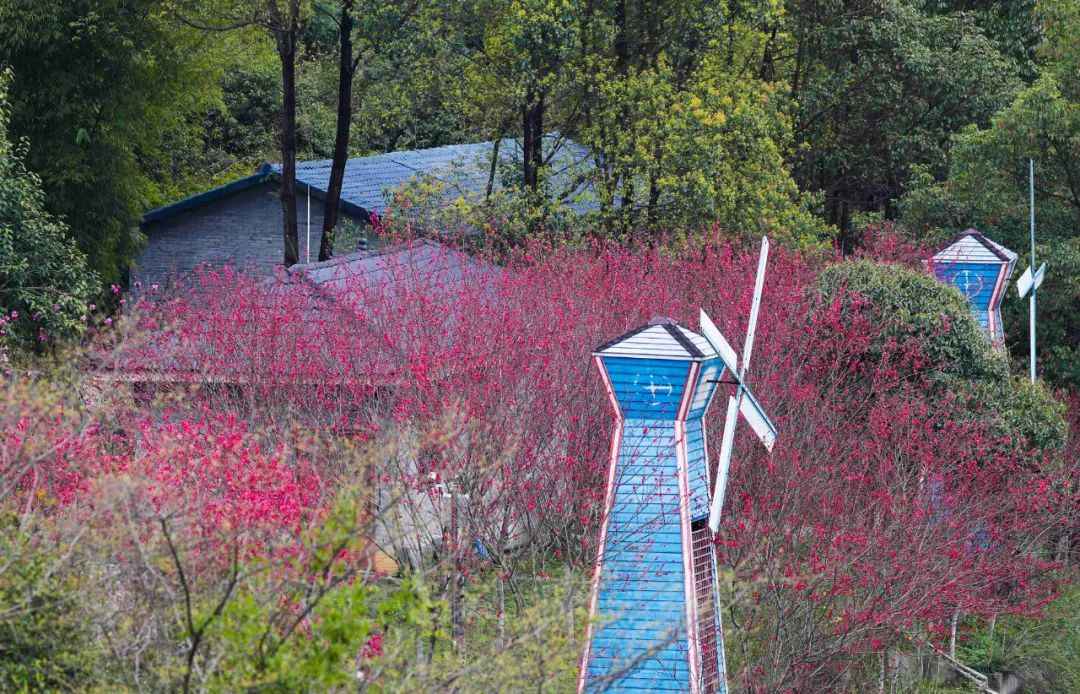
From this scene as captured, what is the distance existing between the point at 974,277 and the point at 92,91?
1296 centimetres

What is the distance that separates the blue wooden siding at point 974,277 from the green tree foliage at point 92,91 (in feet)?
38.5

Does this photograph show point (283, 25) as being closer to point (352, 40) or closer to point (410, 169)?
point (352, 40)

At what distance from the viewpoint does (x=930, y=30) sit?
2422cm

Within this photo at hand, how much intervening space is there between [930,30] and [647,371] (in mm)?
18129

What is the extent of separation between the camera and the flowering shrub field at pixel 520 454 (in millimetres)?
7207

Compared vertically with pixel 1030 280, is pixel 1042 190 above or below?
above

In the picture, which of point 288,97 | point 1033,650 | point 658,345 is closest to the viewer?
point 658,345

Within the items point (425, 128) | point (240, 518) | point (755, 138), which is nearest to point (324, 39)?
point (425, 128)

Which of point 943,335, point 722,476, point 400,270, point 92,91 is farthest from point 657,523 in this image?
point 92,91

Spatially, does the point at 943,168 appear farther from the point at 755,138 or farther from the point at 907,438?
the point at 907,438

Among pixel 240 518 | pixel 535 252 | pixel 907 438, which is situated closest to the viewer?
pixel 240 518

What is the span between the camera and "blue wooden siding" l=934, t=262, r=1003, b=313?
15453 millimetres

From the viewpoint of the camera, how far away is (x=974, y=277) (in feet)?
51.0

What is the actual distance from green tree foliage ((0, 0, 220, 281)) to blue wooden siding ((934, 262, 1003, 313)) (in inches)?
462
